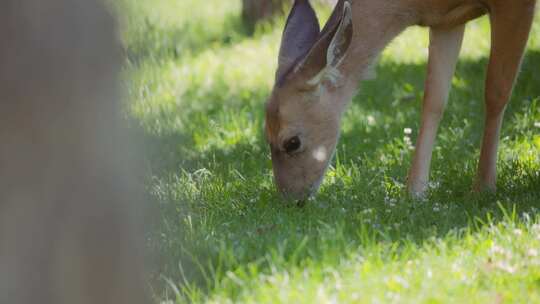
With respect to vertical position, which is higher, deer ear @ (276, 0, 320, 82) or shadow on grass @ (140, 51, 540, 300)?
deer ear @ (276, 0, 320, 82)

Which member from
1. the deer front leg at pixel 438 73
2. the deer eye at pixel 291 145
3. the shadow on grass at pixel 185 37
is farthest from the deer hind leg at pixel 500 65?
the shadow on grass at pixel 185 37

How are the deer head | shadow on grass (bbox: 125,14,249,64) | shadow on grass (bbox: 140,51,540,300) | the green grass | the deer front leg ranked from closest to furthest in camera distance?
the green grass → shadow on grass (bbox: 140,51,540,300) → the deer head → the deer front leg → shadow on grass (bbox: 125,14,249,64)

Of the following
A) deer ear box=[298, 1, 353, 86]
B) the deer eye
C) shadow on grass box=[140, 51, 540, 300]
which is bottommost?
shadow on grass box=[140, 51, 540, 300]

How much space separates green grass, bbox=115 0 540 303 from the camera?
4039mm

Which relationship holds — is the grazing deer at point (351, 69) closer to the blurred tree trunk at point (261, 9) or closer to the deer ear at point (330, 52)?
the deer ear at point (330, 52)

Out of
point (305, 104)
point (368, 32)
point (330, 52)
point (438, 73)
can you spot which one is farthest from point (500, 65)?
point (305, 104)

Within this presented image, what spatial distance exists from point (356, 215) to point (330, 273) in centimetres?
111

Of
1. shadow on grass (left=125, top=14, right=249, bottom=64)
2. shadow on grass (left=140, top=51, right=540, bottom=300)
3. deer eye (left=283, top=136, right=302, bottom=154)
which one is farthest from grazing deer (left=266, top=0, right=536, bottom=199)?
shadow on grass (left=125, top=14, right=249, bottom=64)

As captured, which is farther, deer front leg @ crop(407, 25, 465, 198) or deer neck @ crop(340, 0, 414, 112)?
deer front leg @ crop(407, 25, 465, 198)

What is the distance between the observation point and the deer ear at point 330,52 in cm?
588

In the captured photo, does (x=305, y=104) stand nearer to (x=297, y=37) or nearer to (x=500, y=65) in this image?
(x=297, y=37)

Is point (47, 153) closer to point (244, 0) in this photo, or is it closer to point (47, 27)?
point (47, 27)

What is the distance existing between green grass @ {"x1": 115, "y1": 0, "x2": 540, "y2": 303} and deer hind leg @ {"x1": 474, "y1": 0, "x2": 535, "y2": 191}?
0.46 feet

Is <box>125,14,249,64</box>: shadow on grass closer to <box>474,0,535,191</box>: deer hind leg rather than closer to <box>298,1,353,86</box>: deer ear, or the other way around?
<box>298,1,353,86</box>: deer ear
